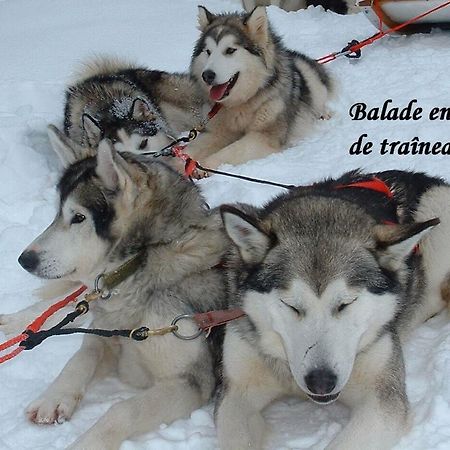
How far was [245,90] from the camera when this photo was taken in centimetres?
526

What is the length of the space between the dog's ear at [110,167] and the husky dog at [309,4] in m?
7.47

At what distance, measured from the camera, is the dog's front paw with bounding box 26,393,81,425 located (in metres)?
2.33

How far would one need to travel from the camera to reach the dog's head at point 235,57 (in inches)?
201

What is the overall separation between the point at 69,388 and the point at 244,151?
9.61 feet

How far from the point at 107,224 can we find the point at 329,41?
621 centimetres

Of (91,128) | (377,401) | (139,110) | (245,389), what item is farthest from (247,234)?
(139,110)

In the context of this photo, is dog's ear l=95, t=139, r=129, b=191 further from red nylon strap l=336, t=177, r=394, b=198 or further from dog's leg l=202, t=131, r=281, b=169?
dog's leg l=202, t=131, r=281, b=169

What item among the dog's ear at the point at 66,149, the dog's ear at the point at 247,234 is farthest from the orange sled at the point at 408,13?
the dog's ear at the point at 247,234

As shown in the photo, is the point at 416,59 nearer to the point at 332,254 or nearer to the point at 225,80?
the point at 225,80

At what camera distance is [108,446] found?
2129 mm

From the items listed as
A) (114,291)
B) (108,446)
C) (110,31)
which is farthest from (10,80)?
(108,446)

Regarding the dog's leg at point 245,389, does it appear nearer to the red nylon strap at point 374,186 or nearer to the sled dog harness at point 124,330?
the sled dog harness at point 124,330

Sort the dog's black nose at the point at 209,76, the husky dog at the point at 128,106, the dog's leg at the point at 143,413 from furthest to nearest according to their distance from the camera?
the dog's black nose at the point at 209,76, the husky dog at the point at 128,106, the dog's leg at the point at 143,413

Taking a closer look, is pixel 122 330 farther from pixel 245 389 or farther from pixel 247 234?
pixel 247 234
